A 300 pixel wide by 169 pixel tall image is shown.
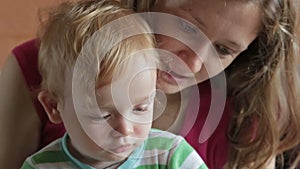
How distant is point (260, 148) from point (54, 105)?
0.35 m

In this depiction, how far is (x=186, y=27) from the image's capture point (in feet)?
2.46

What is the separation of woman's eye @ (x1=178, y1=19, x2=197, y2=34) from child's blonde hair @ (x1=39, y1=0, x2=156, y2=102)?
65 millimetres

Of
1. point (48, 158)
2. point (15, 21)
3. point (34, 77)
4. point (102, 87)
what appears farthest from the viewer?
point (15, 21)

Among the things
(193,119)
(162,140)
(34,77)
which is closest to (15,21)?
(34,77)

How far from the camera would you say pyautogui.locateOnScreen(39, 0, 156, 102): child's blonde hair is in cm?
64

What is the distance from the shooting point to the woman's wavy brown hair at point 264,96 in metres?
0.87

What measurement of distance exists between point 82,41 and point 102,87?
6cm

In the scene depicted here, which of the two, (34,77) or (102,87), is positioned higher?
(102,87)

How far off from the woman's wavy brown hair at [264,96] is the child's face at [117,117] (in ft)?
0.84

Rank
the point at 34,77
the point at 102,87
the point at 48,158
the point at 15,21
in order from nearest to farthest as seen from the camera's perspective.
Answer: the point at 102,87 < the point at 48,158 < the point at 34,77 < the point at 15,21

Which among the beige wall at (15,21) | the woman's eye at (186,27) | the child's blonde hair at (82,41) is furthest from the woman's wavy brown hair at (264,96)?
the beige wall at (15,21)

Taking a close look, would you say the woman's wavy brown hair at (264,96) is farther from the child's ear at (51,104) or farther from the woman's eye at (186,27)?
the child's ear at (51,104)

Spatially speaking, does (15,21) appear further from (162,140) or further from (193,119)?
(162,140)

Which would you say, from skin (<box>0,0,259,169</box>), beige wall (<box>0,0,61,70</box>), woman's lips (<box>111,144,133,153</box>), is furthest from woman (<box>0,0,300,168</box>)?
beige wall (<box>0,0,61,70</box>)
